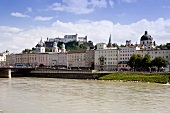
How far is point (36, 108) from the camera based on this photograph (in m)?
23.8

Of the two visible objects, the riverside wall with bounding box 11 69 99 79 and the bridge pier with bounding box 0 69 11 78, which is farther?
the bridge pier with bounding box 0 69 11 78

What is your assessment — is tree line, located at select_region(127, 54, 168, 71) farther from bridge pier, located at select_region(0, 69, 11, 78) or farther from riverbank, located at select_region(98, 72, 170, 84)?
A: bridge pier, located at select_region(0, 69, 11, 78)

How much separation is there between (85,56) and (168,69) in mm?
36423

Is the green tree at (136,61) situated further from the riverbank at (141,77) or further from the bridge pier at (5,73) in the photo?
the bridge pier at (5,73)

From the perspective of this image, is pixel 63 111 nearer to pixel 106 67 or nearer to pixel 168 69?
pixel 168 69

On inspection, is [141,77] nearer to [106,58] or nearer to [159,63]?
[159,63]

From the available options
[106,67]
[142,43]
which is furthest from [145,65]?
[142,43]

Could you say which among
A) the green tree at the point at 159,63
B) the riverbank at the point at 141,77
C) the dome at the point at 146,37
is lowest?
the riverbank at the point at 141,77

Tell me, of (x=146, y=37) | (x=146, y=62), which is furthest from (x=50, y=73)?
(x=146, y=37)

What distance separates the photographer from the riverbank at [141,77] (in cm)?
5456

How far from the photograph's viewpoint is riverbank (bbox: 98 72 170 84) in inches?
2148

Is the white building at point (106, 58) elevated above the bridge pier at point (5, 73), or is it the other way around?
the white building at point (106, 58)

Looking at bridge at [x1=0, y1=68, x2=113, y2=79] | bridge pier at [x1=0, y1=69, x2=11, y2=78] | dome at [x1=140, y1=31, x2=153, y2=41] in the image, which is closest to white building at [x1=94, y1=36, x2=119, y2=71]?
dome at [x1=140, y1=31, x2=153, y2=41]

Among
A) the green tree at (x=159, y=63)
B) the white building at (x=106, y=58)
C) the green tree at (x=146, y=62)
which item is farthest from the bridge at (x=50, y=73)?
the white building at (x=106, y=58)
